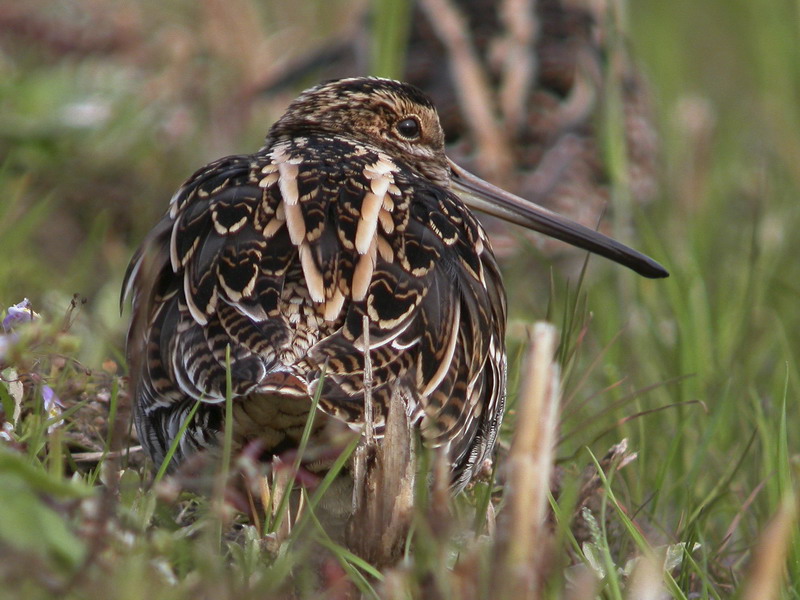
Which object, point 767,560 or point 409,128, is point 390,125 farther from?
point 767,560

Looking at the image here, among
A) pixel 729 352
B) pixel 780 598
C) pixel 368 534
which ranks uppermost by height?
pixel 368 534

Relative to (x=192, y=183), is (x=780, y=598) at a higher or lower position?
lower

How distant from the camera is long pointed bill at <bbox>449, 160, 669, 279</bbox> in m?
3.37

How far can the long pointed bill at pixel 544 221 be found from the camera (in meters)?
3.37

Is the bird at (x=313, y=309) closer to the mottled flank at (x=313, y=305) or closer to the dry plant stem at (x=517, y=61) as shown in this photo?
the mottled flank at (x=313, y=305)

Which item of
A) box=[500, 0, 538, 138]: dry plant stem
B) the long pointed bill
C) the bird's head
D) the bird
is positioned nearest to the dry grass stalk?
the bird

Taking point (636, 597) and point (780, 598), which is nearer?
point (636, 597)

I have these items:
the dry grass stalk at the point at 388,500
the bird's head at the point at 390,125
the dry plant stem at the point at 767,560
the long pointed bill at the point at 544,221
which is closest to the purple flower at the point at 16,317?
the dry grass stalk at the point at 388,500

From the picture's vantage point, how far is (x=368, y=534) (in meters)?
2.40

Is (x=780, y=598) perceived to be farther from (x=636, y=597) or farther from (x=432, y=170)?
(x=432, y=170)

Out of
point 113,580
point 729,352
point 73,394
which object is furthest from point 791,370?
point 113,580

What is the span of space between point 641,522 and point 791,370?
31.7 inches

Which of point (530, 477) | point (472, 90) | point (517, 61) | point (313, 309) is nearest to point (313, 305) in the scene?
point (313, 309)

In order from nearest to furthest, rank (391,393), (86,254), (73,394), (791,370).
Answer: (391,393) → (73,394) → (791,370) → (86,254)
